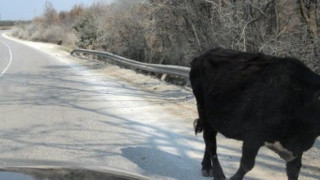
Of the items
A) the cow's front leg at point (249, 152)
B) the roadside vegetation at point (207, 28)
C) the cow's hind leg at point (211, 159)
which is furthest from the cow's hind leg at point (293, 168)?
the roadside vegetation at point (207, 28)

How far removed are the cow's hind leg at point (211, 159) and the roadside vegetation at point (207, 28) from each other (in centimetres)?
707

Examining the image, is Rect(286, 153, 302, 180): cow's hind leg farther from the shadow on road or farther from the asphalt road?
the asphalt road

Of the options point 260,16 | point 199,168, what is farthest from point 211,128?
point 260,16

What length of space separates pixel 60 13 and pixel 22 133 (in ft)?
325

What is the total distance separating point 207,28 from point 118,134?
14.2 m

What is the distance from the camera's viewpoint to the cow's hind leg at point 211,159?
5547 mm

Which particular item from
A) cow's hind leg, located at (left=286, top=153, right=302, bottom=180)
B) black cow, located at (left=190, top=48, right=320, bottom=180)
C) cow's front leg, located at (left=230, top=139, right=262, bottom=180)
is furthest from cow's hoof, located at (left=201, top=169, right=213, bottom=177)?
cow's hind leg, located at (left=286, top=153, right=302, bottom=180)

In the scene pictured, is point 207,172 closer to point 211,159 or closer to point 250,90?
point 211,159

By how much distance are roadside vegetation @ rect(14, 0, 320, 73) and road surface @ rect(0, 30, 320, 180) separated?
351 cm

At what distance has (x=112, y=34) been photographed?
112 feet

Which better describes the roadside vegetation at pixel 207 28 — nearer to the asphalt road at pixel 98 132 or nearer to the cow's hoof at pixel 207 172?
the asphalt road at pixel 98 132

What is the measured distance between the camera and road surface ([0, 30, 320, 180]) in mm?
6270

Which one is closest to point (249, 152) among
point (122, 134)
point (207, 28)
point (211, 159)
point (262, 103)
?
point (262, 103)

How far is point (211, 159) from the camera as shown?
575cm
